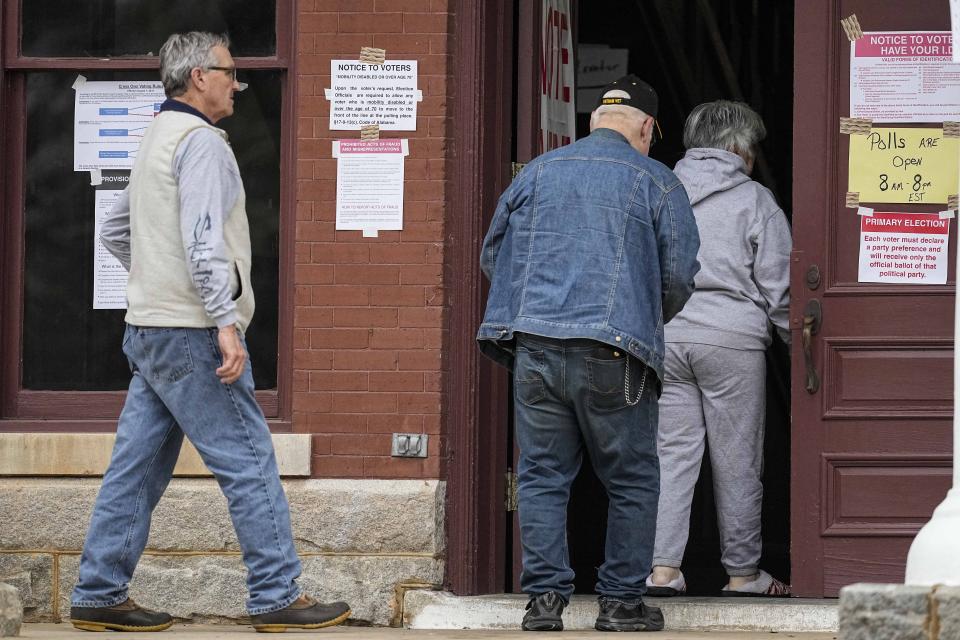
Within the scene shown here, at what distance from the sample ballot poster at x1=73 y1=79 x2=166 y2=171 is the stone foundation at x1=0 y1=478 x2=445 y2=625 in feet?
4.63

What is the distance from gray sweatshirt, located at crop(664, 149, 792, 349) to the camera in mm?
7332

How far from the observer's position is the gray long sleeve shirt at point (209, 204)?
5820 mm

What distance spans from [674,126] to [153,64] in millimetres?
4041

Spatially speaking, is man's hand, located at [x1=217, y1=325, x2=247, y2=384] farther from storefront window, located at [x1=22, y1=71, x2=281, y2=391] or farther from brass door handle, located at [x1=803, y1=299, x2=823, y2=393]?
brass door handle, located at [x1=803, y1=299, x2=823, y2=393]

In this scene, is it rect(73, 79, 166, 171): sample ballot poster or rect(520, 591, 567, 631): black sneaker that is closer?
rect(520, 591, 567, 631): black sneaker

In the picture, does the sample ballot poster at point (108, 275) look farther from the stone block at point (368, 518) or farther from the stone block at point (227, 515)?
the stone block at point (368, 518)

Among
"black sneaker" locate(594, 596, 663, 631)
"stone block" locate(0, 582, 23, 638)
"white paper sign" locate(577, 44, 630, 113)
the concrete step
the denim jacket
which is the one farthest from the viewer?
"white paper sign" locate(577, 44, 630, 113)

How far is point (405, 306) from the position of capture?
24.0 feet

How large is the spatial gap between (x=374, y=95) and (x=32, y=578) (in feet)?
8.03

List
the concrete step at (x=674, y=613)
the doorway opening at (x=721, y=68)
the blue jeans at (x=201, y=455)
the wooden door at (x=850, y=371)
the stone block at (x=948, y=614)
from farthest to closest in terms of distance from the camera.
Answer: the doorway opening at (x=721, y=68) < the wooden door at (x=850, y=371) < the concrete step at (x=674, y=613) < the blue jeans at (x=201, y=455) < the stone block at (x=948, y=614)

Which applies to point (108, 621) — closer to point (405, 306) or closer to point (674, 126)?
point (405, 306)

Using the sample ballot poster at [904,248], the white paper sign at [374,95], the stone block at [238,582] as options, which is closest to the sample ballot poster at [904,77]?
the sample ballot poster at [904,248]

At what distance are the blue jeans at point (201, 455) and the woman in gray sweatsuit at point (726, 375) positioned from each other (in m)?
1.98

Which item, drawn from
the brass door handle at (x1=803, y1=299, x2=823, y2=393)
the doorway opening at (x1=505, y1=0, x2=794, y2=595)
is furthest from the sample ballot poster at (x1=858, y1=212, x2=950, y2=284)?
the doorway opening at (x1=505, y1=0, x2=794, y2=595)
